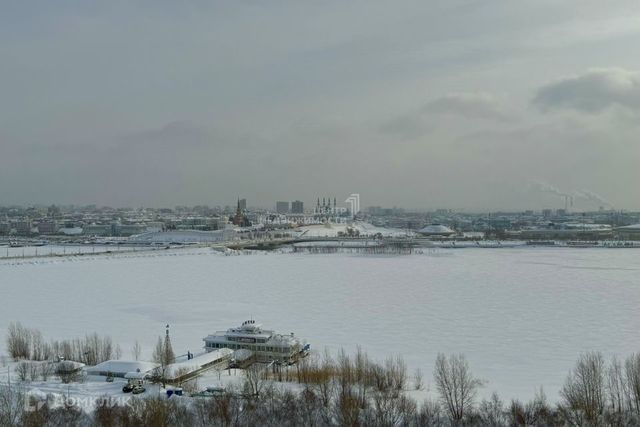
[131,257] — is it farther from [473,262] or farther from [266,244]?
[473,262]

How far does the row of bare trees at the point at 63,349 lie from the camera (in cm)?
574

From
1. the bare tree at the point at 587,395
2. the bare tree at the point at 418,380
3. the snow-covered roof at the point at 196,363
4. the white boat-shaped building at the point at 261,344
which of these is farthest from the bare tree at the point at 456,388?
the snow-covered roof at the point at 196,363

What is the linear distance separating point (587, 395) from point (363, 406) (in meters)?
1.38

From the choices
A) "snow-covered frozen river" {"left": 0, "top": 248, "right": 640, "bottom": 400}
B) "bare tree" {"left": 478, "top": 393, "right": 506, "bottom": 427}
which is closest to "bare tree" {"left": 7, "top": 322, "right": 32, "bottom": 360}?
"snow-covered frozen river" {"left": 0, "top": 248, "right": 640, "bottom": 400}

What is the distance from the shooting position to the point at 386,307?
8555 mm

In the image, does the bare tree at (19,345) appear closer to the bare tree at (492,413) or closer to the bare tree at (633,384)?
the bare tree at (492,413)

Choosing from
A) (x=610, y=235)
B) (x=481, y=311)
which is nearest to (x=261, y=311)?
(x=481, y=311)

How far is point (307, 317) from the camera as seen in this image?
7.93 metres

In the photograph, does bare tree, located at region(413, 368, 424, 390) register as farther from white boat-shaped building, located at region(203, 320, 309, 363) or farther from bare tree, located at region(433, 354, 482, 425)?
white boat-shaped building, located at region(203, 320, 309, 363)

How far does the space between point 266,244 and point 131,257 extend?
729cm

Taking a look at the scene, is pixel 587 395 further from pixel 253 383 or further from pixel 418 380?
pixel 253 383

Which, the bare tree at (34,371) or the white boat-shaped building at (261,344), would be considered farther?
the white boat-shaped building at (261,344)

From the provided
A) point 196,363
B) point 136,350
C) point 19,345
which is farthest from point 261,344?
point 19,345

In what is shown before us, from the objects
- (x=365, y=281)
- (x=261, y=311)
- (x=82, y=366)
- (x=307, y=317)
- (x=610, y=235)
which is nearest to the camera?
(x=82, y=366)
